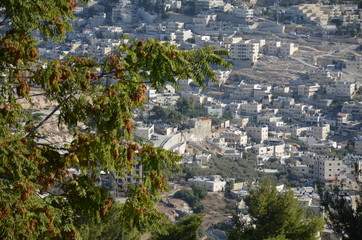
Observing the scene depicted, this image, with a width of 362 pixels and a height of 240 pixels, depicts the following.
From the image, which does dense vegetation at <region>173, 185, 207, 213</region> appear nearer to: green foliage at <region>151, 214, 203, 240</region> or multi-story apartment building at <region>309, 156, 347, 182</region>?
multi-story apartment building at <region>309, 156, 347, 182</region>

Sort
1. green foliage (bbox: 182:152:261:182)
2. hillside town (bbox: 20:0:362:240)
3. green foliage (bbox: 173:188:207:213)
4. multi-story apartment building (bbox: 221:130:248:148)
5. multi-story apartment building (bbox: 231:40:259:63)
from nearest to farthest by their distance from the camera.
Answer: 1. green foliage (bbox: 173:188:207:213)
2. hillside town (bbox: 20:0:362:240)
3. green foliage (bbox: 182:152:261:182)
4. multi-story apartment building (bbox: 221:130:248:148)
5. multi-story apartment building (bbox: 231:40:259:63)

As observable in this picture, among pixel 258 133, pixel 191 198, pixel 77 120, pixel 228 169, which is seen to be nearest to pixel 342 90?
pixel 258 133

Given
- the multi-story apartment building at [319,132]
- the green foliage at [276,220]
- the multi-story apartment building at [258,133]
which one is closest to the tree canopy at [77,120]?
the green foliage at [276,220]

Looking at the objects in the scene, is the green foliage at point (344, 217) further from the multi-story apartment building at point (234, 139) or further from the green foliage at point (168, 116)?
the green foliage at point (168, 116)

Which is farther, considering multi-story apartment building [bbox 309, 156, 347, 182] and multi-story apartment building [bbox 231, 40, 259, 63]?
multi-story apartment building [bbox 231, 40, 259, 63]

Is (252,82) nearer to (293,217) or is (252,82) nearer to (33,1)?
(293,217)

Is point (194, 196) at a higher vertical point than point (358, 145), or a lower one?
higher

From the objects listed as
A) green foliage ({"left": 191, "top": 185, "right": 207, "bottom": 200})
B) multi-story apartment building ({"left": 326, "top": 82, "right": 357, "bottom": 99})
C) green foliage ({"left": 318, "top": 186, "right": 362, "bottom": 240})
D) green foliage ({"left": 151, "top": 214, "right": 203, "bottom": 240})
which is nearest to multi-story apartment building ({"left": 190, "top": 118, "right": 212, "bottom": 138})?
green foliage ({"left": 191, "top": 185, "right": 207, "bottom": 200})

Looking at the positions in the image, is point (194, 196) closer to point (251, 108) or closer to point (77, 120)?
point (251, 108)
